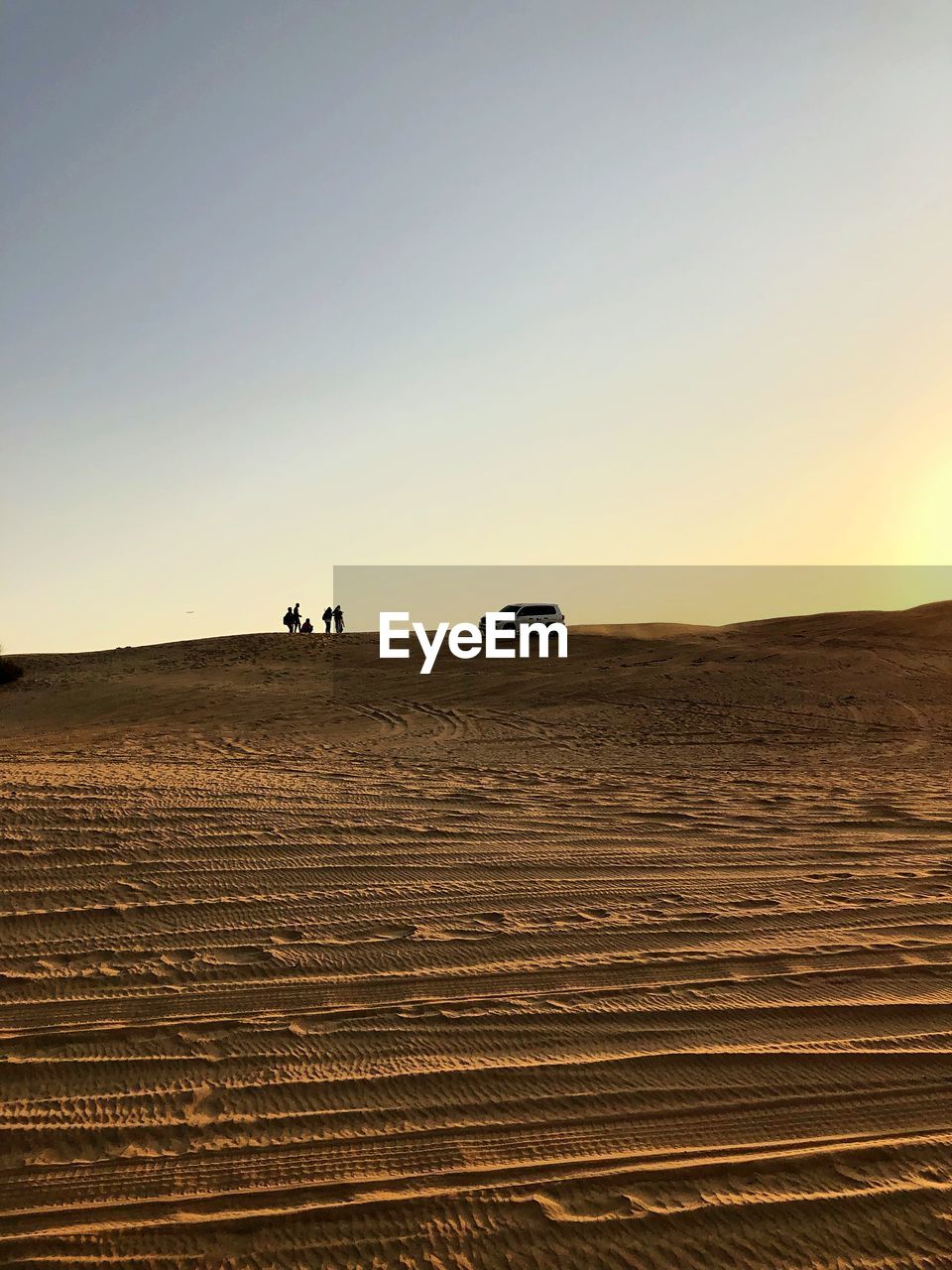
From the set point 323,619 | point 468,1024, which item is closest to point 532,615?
point 323,619

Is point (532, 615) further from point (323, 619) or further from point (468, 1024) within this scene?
point (468, 1024)

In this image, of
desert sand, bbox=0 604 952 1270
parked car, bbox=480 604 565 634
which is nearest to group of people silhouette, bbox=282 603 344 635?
parked car, bbox=480 604 565 634

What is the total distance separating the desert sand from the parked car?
21036 mm

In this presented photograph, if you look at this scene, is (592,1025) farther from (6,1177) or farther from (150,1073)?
(6,1177)

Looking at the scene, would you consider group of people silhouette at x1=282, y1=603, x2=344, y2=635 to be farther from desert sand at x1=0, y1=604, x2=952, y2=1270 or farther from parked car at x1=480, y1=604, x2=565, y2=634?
desert sand at x1=0, y1=604, x2=952, y2=1270

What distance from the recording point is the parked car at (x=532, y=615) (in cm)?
3044

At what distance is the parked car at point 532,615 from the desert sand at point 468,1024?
828 inches

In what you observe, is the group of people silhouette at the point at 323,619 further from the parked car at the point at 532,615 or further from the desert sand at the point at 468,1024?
the desert sand at the point at 468,1024

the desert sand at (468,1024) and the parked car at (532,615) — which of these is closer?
the desert sand at (468,1024)

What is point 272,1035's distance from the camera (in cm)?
384

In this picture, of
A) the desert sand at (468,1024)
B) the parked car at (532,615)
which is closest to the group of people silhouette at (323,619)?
the parked car at (532,615)

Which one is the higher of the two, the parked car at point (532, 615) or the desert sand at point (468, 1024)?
the parked car at point (532, 615)

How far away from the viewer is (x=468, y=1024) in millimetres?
3943

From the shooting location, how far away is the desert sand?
9.10 feet
